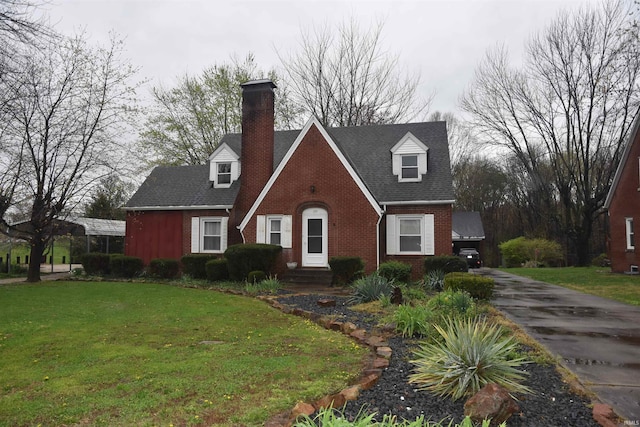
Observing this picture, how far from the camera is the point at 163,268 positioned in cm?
→ 1864

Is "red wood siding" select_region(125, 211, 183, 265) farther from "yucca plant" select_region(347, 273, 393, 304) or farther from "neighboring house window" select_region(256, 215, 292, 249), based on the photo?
"yucca plant" select_region(347, 273, 393, 304)

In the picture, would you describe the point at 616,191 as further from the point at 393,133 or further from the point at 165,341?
the point at 165,341

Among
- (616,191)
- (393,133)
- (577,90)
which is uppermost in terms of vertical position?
(577,90)

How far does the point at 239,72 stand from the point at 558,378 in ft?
101

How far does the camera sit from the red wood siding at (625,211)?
2092 cm

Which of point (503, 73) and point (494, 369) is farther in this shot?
point (503, 73)

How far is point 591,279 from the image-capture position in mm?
19125

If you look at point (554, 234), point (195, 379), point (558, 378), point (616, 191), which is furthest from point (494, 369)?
point (554, 234)

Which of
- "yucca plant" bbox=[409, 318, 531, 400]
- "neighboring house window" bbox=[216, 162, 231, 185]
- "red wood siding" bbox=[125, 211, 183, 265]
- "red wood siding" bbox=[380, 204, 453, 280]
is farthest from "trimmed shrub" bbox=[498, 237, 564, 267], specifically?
"yucca plant" bbox=[409, 318, 531, 400]

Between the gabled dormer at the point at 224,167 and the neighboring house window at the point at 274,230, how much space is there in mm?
4196

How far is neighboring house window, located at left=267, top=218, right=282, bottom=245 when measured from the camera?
58.6 ft

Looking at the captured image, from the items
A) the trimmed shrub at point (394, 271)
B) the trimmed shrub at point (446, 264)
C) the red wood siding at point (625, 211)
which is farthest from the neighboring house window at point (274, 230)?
the red wood siding at point (625, 211)

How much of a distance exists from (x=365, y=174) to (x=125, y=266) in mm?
10772

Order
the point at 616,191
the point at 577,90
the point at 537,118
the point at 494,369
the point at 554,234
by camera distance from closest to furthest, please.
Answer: the point at 494,369, the point at 616,191, the point at 577,90, the point at 537,118, the point at 554,234
